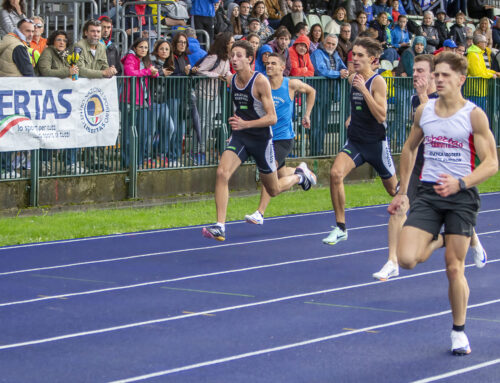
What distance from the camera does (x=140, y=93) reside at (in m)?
14.7

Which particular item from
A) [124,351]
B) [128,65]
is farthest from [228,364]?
[128,65]

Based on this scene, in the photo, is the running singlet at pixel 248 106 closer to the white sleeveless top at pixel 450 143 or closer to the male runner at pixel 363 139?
the male runner at pixel 363 139

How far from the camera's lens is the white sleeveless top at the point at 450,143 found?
6.75 metres

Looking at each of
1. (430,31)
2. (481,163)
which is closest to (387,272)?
(481,163)

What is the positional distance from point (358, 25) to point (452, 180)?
14.7m

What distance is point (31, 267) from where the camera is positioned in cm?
969

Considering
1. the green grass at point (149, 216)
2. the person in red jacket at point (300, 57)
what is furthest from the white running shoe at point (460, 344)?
the person in red jacket at point (300, 57)

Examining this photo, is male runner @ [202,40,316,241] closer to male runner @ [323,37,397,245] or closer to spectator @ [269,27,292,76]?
male runner @ [323,37,397,245]

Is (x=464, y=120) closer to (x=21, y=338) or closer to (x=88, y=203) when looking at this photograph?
(x=21, y=338)

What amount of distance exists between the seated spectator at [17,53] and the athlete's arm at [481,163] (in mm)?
7671

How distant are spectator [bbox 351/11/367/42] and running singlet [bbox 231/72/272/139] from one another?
935 cm

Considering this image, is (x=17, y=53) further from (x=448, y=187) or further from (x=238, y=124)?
(x=448, y=187)

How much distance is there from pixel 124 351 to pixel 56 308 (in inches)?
60.4

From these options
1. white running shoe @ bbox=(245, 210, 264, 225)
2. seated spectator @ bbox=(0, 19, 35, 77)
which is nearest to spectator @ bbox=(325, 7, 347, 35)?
seated spectator @ bbox=(0, 19, 35, 77)
